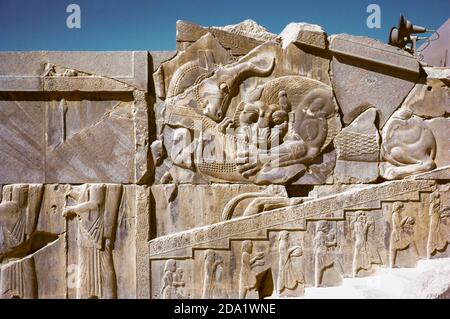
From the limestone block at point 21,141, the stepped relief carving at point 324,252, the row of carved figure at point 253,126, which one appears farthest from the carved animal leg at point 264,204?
the limestone block at point 21,141

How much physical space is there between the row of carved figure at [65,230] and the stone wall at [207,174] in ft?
0.04

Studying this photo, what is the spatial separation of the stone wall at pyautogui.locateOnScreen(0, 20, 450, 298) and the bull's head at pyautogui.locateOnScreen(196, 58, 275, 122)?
2 cm

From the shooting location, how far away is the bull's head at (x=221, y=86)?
195 inches

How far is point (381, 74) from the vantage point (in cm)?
519

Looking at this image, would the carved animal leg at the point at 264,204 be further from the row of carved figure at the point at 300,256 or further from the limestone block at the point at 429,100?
the limestone block at the point at 429,100

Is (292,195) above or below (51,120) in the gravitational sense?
below

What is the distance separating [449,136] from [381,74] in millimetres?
1088

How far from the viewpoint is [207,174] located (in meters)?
4.96

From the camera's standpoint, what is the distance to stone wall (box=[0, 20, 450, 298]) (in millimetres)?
4863

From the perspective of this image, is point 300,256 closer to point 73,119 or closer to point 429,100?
point 429,100

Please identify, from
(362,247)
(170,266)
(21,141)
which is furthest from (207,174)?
(21,141)
